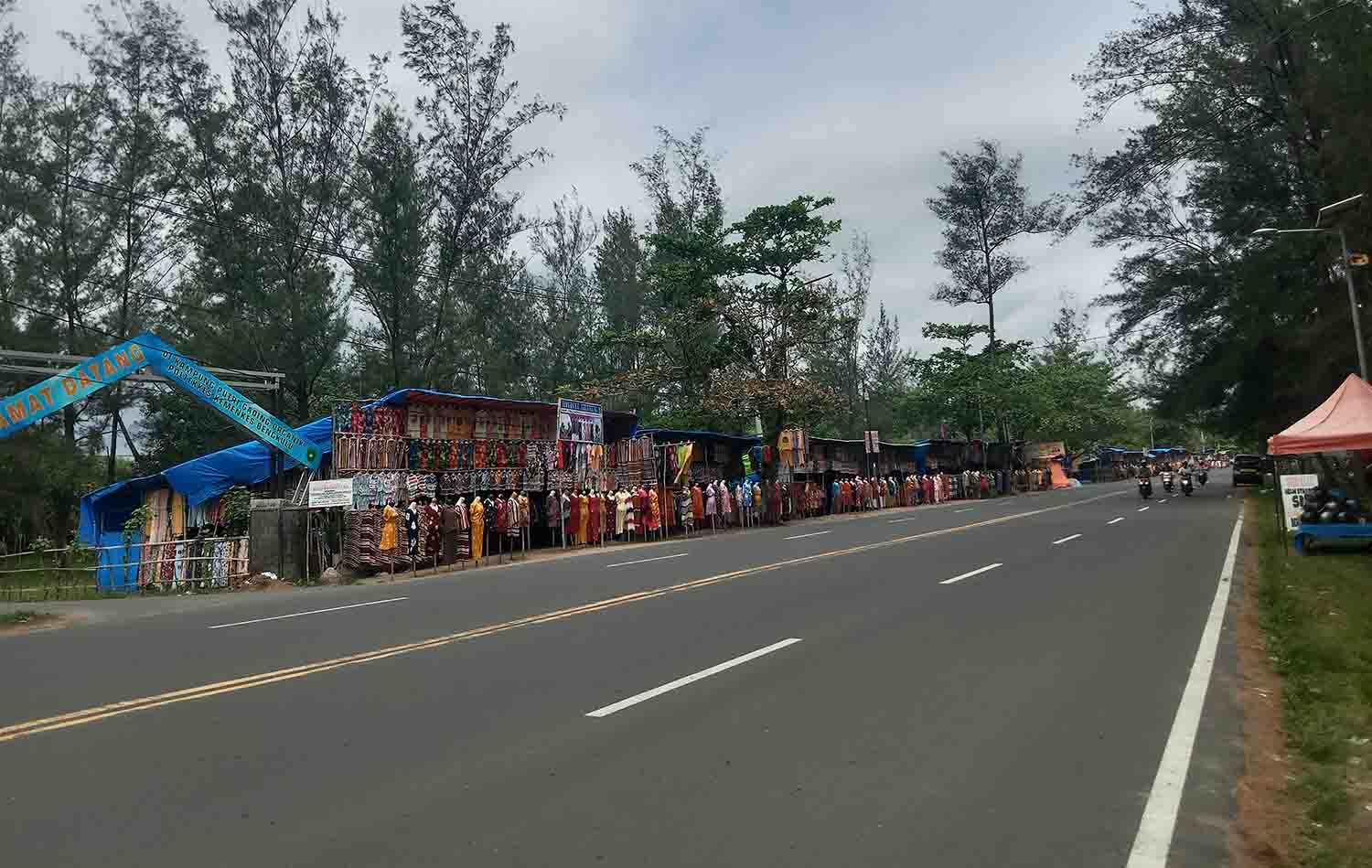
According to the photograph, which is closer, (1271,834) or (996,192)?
(1271,834)

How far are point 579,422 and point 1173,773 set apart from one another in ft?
76.1

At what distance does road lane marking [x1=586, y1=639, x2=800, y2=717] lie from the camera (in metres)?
6.42

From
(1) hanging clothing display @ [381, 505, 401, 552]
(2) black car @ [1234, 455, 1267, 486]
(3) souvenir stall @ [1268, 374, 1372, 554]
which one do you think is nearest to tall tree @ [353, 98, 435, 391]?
(1) hanging clothing display @ [381, 505, 401, 552]

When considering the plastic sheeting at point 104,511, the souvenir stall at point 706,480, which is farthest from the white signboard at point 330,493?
the souvenir stall at point 706,480

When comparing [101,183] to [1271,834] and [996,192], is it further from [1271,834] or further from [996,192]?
[996,192]

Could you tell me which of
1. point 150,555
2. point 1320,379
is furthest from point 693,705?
point 1320,379

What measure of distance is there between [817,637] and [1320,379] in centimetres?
3087

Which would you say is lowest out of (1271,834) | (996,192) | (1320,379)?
(1271,834)

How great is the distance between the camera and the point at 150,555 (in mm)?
21094

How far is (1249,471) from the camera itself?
162ft

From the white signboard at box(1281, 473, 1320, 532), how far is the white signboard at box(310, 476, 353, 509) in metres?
19.4

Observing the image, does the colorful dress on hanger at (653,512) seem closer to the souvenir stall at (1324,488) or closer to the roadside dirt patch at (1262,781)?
the souvenir stall at (1324,488)

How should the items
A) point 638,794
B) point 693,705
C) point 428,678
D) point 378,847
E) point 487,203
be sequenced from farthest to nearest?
point 487,203, point 428,678, point 693,705, point 638,794, point 378,847

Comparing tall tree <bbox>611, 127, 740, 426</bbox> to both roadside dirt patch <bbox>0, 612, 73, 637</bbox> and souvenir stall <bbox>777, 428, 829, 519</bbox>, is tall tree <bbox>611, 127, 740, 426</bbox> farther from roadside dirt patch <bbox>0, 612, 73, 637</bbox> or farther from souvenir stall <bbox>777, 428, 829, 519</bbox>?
roadside dirt patch <bbox>0, 612, 73, 637</bbox>
